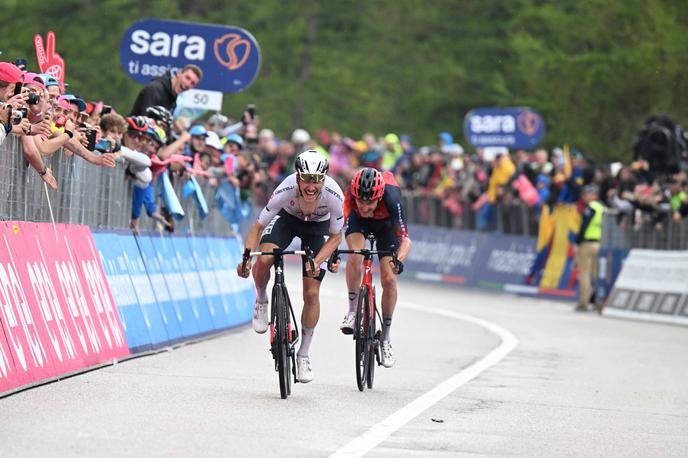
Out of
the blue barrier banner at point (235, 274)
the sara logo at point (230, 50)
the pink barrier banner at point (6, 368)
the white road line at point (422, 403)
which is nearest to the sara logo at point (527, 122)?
the white road line at point (422, 403)

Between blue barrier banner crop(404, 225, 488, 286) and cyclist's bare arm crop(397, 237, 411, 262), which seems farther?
blue barrier banner crop(404, 225, 488, 286)

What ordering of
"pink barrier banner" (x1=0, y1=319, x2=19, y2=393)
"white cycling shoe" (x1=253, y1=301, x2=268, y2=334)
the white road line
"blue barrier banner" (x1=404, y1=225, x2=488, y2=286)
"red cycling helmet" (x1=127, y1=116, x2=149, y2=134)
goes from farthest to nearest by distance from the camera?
1. "blue barrier banner" (x1=404, y1=225, x2=488, y2=286)
2. "red cycling helmet" (x1=127, y1=116, x2=149, y2=134)
3. "white cycling shoe" (x1=253, y1=301, x2=268, y2=334)
4. "pink barrier banner" (x1=0, y1=319, x2=19, y2=393)
5. the white road line

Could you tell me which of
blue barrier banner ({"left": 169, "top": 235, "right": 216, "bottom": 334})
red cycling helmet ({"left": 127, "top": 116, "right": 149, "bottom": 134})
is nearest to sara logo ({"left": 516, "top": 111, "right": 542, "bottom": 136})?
blue barrier banner ({"left": 169, "top": 235, "right": 216, "bottom": 334})

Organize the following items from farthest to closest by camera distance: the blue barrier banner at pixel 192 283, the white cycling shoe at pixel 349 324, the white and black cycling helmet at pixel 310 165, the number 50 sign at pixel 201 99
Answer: the number 50 sign at pixel 201 99
the blue barrier banner at pixel 192 283
the white cycling shoe at pixel 349 324
the white and black cycling helmet at pixel 310 165

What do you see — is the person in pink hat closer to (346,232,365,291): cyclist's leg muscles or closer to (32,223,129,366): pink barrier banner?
(32,223,129,366): pink barrier banner

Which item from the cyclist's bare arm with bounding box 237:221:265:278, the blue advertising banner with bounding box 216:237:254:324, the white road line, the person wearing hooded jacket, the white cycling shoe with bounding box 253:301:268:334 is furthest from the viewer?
the blue advertising banner with bounding box 216:237:254:324

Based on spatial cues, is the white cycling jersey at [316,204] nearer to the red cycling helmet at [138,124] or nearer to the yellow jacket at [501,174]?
the red cycling helmet at [138,124]

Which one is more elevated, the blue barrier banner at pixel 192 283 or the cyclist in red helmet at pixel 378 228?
the cyclist in red helmet at pixel 378 228

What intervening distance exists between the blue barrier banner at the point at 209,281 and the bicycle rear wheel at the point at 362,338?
17.5 feet

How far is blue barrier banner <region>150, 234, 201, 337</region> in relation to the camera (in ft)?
56.3

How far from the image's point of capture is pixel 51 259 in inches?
520

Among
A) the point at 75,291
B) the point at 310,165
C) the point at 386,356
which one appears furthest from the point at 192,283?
the point at 310,165

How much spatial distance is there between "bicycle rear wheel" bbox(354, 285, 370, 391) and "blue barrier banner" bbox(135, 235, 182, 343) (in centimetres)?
339

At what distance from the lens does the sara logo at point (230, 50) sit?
2286cm
